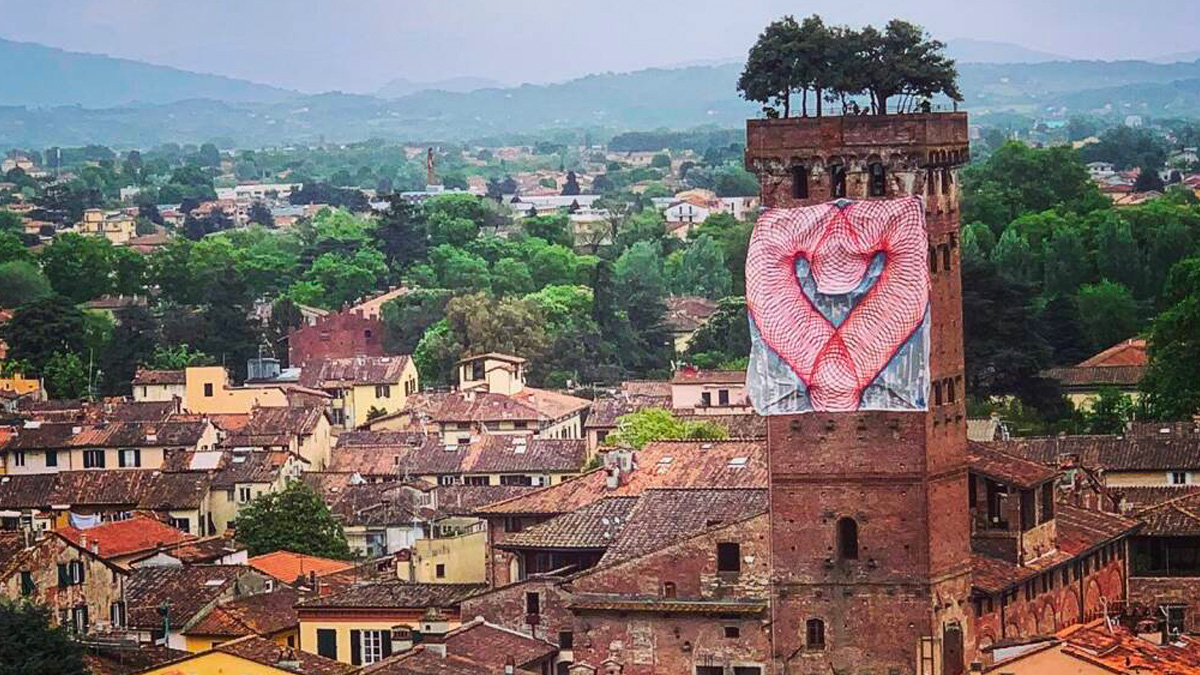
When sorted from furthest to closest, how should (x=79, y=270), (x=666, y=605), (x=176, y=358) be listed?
(x=79, y=270), (x=176, y=358), (x=666, y=605)

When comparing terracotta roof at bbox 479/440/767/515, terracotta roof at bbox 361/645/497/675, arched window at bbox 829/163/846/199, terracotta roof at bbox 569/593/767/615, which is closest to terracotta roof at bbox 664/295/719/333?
terracotta roof at bbox 479/440/767/515

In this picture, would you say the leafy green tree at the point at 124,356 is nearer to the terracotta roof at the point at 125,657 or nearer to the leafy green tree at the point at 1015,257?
the leafy green tree at the point at 1015,257

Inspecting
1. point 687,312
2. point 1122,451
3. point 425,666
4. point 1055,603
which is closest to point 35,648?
point 425,666

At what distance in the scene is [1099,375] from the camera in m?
90.8

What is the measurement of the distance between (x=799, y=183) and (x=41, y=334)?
64.2 m

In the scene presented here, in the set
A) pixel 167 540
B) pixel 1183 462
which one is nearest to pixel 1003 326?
pixel 1183 462

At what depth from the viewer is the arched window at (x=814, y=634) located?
50.1 meters

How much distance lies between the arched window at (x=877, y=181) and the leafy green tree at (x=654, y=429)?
24.5 meters

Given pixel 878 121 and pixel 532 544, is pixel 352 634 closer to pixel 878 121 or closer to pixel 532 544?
pixel 532 544

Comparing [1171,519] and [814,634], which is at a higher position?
[1171,519]

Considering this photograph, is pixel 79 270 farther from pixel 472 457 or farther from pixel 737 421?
pixel 737 421

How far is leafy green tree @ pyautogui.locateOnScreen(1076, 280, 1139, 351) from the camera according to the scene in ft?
340

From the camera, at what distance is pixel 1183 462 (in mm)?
68375

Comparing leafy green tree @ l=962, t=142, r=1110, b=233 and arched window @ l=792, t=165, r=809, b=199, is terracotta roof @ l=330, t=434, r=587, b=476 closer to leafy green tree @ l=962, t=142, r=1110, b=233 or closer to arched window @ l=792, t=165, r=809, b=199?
arched window @ l=792, t=165, r=809, b=199
